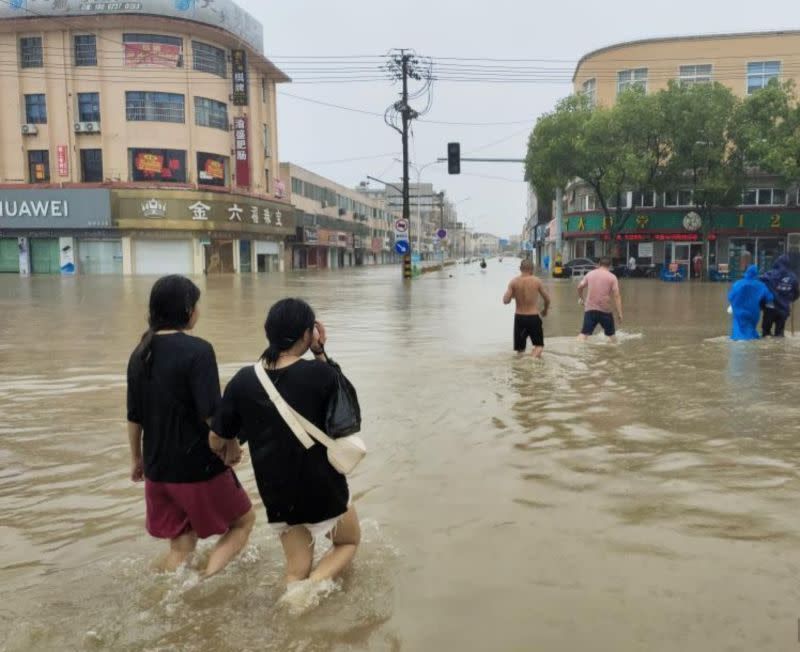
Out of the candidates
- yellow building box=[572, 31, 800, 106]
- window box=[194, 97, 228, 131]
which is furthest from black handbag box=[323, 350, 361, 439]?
window box=[194, 97, 228, 131]

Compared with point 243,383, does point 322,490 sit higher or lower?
lower

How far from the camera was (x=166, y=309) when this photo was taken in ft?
10.6

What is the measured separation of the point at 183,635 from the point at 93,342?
9990mm

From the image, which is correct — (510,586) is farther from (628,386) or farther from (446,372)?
(446,372)

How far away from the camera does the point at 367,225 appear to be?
92250 mm

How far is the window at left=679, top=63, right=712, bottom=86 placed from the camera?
44.1 metres

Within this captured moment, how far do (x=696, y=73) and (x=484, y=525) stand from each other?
4704cm

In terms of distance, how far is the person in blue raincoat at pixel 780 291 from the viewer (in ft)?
37.2

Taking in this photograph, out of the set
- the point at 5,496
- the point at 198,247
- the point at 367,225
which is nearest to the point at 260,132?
the point at 198,247

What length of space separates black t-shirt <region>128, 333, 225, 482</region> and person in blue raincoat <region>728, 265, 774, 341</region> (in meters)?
9.87

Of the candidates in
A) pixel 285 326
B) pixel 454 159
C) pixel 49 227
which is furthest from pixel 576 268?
pixel 285 326

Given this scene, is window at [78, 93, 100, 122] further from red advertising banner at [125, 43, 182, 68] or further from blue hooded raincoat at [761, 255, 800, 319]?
blue hooded raincoat at [761, 255, 800, 319]

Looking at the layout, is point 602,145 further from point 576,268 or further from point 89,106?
point 89,106

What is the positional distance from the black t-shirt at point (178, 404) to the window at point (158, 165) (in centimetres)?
4341
